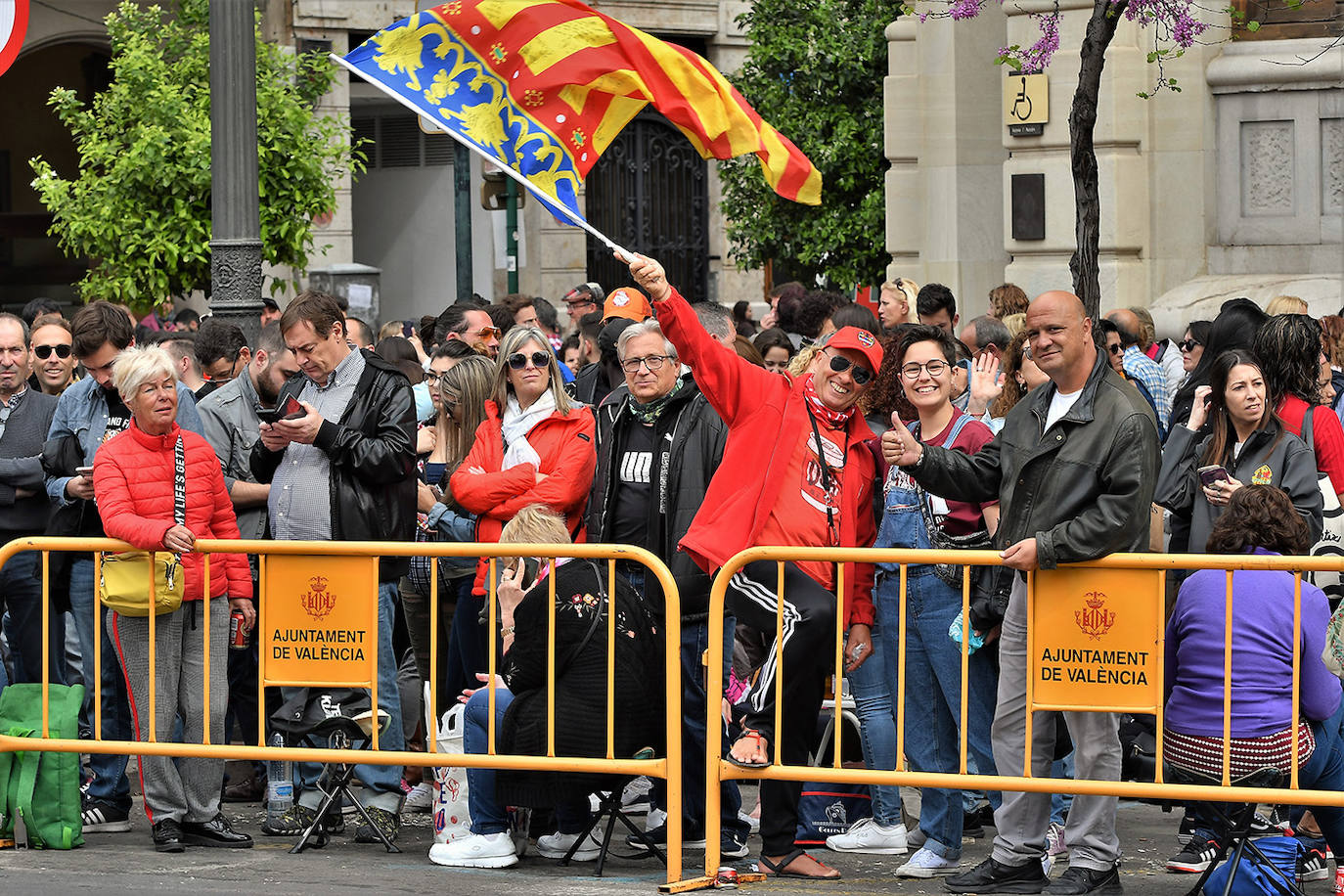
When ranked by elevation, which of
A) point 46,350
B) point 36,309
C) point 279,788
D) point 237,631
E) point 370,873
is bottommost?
point 370,873

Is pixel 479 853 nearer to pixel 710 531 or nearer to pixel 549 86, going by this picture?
pixel 710 531

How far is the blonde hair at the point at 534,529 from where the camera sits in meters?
7.70

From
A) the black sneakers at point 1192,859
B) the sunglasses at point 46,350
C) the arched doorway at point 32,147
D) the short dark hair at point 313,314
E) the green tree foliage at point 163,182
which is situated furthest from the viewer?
the arched doorway at point 32,147

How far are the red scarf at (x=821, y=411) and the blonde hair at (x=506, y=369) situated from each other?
1.41 meters

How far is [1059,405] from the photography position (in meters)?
7.15

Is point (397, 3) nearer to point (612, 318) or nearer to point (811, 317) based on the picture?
point (811, 317)

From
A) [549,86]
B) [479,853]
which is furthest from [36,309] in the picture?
[479,853]

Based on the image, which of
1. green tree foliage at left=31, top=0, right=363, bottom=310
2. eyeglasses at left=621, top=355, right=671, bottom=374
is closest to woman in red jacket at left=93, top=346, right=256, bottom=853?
eyeglasses at left=621, top=355, right=671, bottom=374

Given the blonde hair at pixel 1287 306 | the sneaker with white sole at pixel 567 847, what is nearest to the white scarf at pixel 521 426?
the sneaker with white sole at pixel 567 847

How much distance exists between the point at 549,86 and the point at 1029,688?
3094mm

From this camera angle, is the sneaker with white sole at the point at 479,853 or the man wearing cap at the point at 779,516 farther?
the sneaker with white sole at the point at 479,853

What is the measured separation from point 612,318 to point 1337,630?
4807mm

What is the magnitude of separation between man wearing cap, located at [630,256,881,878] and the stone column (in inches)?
151

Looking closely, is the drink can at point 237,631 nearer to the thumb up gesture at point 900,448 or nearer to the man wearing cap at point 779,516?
the man wearing cap at point 779,516
